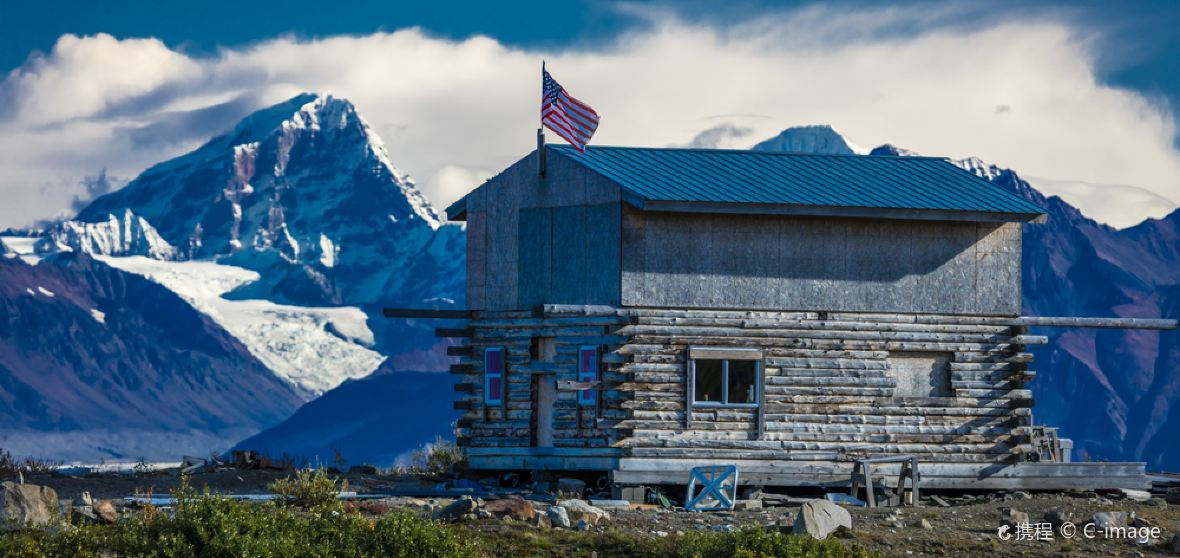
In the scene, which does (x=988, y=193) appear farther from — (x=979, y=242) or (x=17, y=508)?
(x=17, y=508)

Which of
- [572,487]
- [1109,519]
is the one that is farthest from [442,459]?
[1109,519]

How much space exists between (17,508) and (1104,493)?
20.1 m

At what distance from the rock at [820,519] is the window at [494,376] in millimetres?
11230

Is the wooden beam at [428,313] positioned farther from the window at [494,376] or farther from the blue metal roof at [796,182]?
the blue metal roof at [796,182]

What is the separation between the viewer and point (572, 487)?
107 ft

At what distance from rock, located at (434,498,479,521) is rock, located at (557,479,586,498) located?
678 cm

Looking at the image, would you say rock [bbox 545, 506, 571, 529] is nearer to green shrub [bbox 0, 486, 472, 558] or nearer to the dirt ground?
the dirt ground

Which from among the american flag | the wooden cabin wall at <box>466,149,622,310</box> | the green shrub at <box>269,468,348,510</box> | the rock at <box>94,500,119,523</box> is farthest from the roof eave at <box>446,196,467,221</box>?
the rock at <box>94,500,119,523</box>

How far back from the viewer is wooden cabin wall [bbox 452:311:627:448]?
3303 cm

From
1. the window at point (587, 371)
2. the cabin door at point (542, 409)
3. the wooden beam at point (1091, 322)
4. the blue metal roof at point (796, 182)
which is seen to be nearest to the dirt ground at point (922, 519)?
the cabin door at point (542, 409)

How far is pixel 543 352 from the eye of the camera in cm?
3512

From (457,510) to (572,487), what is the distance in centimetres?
728

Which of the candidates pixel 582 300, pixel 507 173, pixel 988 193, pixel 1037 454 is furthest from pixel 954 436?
pixel 507 173

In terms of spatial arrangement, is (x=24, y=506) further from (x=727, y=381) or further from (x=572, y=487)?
(x=727, y=381)
